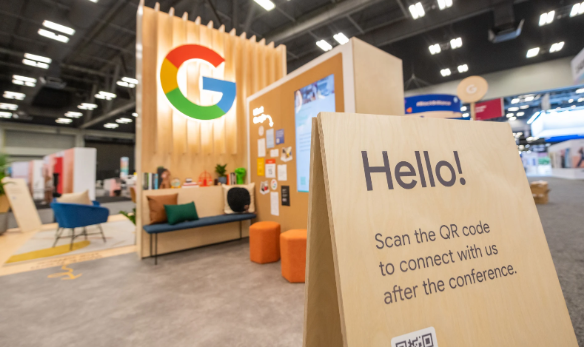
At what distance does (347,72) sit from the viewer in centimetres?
294

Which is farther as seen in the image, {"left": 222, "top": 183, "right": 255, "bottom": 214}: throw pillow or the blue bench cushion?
{"left": 222, "top": 183, "right": 255, "bottom": 214}: throw pillow

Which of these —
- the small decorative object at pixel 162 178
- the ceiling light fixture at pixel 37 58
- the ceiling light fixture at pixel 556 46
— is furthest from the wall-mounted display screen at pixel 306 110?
the ceiling light fixture at pixel 556 46

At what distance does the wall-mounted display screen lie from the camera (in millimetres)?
3201

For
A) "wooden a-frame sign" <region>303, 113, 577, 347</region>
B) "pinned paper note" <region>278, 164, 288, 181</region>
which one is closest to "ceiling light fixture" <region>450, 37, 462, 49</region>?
"pinned paper note" <region>278, 164, 288, 181</region>

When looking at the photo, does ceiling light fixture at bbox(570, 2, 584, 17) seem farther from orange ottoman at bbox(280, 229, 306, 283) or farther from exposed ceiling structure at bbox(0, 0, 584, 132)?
orange ottoman at bbox(280, 229, 306, 283)

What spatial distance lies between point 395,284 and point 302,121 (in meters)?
2.92

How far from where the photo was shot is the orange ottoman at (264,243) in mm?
3506

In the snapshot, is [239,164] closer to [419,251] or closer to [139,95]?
[139,95]

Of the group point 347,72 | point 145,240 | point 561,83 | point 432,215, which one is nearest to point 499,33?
point 561,83

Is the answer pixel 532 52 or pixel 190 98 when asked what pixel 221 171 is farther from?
pixel 532 52

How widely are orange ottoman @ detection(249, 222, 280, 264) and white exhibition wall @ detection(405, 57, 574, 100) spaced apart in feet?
34.2

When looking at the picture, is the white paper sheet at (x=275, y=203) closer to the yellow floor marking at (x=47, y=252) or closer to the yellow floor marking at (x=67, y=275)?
the yellow floor marking at (x=67, y=275)

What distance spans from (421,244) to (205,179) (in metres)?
4.22

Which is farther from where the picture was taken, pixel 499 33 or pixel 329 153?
pixel 499 33
